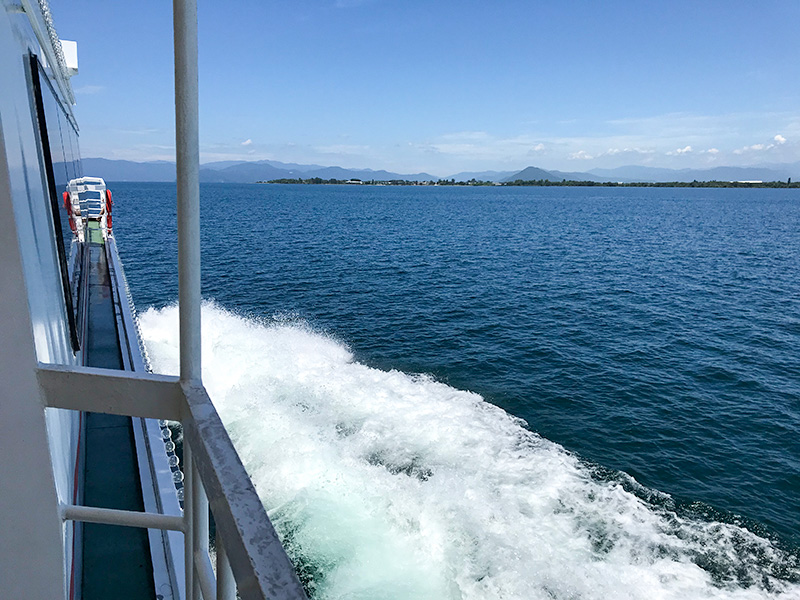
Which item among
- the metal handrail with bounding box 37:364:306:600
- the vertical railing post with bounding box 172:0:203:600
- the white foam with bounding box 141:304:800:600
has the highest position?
the vertical railing post with bounding box 172:0:203:600

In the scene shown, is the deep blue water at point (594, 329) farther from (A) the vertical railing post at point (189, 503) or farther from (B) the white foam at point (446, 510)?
(A) the vertical railing post at point (189, 503)

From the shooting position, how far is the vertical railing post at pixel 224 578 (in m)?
1.24

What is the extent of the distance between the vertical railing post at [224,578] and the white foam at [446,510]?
234 inches

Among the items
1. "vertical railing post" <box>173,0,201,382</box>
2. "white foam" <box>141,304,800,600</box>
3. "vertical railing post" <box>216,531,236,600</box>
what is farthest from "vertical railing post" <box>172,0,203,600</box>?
"white foam" <box>141,304,800,600</box>

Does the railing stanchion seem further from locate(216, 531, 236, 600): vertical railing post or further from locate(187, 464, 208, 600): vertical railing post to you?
locate(216, 531, 236, 600): vertical railing post

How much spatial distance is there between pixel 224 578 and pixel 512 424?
10.7m

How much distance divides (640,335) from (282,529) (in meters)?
14.5

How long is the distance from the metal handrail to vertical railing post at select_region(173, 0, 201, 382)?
0.19 m

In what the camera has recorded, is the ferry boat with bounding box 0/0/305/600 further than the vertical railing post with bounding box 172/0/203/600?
No

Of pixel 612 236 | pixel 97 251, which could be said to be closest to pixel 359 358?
pixel 97 251

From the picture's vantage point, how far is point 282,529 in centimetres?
754

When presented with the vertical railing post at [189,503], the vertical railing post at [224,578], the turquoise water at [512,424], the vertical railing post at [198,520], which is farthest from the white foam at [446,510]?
the vertical railing post at [224,578]

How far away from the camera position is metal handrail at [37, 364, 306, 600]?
100 cm

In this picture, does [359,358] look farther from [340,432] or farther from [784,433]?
[784,433]
